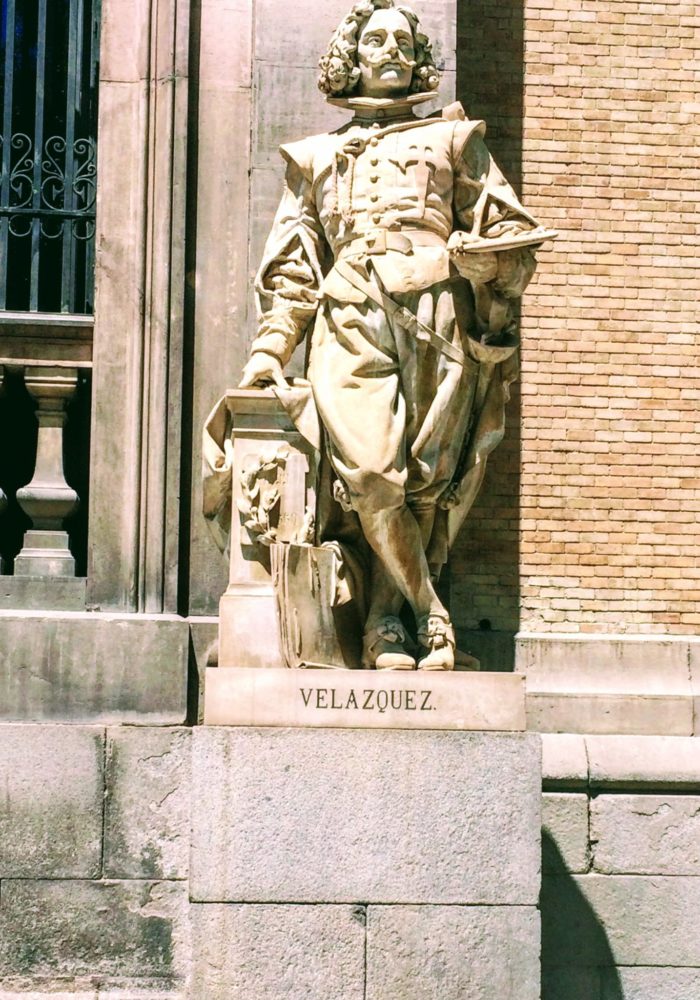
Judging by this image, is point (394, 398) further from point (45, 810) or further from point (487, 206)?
point (45, 810)

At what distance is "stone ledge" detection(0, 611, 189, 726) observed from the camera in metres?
9.74

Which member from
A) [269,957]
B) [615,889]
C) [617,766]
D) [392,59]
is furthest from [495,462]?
[269,957]

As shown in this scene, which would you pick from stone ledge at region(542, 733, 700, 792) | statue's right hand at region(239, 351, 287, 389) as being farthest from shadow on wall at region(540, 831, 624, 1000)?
statue's right hand at region(239, 351, 287, 389)

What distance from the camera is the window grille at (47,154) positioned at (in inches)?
421

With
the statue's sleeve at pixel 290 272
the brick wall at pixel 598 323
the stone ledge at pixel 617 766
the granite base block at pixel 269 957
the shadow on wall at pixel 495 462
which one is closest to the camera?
the granite base block at pixel 269 957

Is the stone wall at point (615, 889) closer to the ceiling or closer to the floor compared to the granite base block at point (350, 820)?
closer to the floor

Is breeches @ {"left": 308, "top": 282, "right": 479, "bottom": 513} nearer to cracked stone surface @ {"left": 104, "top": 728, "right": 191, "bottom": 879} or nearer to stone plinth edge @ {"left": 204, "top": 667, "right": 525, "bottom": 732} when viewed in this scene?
stone plinth edge @ {"left": 204, "top": 667, "right": 525, "bottom": 732}

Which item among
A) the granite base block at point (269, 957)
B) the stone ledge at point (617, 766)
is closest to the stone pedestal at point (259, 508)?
the granite base block at point (269, 957)

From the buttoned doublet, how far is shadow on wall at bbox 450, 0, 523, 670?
1827 millimetres

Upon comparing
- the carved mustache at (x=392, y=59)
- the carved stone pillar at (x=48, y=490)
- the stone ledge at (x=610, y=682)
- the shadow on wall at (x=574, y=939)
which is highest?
the carved mustache at (x=392, y=59)

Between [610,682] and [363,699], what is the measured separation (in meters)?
2.54

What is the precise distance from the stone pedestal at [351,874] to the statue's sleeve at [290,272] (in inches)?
76.2

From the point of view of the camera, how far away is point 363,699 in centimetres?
854

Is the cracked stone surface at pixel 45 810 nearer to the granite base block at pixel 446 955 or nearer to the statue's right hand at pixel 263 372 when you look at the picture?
the granite base block at pixel 446 955
